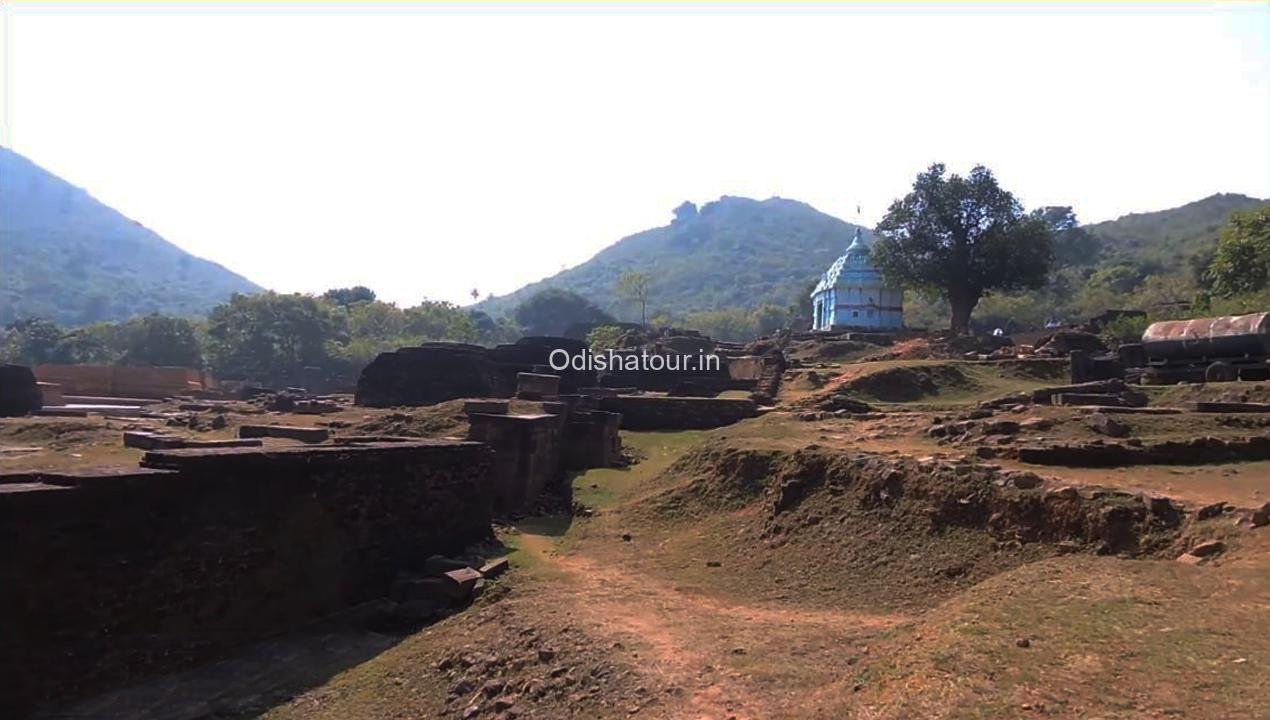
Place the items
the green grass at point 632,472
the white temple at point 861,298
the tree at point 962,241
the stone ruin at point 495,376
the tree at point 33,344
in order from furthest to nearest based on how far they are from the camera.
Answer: the tree at point 33,344 < the white temple at point 861,298 < the tree at point 962,241 < the stone ruin at point 495,376 < the green grass at point 632,472

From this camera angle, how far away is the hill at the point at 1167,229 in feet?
267

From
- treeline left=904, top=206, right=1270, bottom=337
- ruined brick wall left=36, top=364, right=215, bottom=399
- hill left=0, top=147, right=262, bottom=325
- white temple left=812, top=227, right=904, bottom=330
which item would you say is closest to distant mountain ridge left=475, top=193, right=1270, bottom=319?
treeline left=904, top=206, right=1270, bottom=337

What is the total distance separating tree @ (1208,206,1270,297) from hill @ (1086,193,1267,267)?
4993 cm

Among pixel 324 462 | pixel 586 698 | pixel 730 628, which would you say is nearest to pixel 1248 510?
pixel 730 628

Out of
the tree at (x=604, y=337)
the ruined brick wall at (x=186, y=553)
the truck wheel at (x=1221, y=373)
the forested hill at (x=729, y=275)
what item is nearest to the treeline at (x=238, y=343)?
the tree at (x=604, y=337)

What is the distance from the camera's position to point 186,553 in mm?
7309

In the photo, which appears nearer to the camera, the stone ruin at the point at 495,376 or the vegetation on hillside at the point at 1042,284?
the stone ruin at the point at 495,376

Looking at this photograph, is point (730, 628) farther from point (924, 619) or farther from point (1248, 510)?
point (1248, 510)

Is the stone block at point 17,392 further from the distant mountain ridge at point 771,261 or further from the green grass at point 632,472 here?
the distant mountain ridge at point 771,261

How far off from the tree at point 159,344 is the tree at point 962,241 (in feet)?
143

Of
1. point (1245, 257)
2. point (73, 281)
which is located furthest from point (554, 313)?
point (73, 281)

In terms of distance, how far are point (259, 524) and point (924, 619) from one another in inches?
233

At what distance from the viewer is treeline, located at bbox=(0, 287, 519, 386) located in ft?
174

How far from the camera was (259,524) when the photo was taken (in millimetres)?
8023
